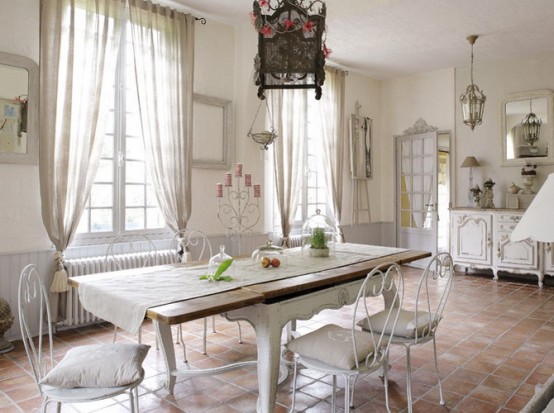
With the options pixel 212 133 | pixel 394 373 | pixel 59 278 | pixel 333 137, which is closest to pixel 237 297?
pixel 394 373

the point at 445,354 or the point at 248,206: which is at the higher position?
the point at 248,206

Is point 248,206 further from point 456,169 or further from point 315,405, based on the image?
point 456,169

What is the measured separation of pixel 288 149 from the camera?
6.01 metres

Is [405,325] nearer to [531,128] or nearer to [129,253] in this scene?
[129,253]

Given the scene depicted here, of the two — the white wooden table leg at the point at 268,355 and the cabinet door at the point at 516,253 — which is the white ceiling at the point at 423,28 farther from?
the white wooden table leg at the point at 268,355

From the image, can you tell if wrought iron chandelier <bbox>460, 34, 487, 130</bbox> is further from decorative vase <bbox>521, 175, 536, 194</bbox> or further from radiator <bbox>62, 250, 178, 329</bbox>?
radiator <bbox>62, 250, 178, 329</bbox>

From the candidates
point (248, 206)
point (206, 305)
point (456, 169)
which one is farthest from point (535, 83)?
point (206, 305)

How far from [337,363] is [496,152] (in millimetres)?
5676

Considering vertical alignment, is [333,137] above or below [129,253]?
above

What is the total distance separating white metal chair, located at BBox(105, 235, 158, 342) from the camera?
13.9ft

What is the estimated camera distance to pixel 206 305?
204cm

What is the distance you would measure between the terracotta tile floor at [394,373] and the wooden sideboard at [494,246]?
128cm

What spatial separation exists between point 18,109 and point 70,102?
0.41 m

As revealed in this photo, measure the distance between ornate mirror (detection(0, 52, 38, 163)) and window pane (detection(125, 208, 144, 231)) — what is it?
101cm
